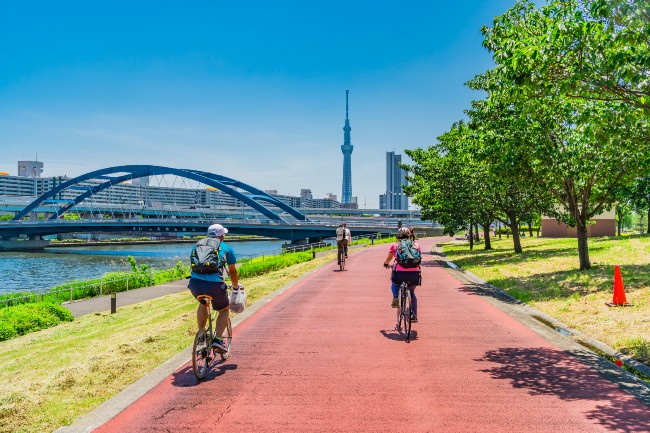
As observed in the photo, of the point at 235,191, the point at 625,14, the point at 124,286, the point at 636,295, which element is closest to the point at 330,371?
the point at 625,14

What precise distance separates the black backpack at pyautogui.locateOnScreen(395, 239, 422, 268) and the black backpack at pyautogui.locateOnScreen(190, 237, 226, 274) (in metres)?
3.60

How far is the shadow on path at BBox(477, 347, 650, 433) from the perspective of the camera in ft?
17.2

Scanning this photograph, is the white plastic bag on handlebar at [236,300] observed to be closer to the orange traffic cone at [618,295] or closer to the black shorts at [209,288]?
the black shorts at [209,288]

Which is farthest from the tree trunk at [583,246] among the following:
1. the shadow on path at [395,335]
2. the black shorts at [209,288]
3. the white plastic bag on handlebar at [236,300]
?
the black shorts at [209,288]

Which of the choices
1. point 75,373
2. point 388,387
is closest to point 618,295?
point 388,387

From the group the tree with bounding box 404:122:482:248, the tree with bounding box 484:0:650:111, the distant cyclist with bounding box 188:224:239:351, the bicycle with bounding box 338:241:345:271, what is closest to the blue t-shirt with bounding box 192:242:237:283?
the distant cyclist with bounding box 188:224:239:351

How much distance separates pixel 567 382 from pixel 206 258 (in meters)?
4.76

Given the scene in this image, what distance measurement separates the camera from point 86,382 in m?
6.55

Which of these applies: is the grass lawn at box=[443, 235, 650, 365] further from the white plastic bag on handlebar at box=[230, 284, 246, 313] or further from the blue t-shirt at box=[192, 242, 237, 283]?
the blue t-shirt at box=[192, 242, 237, 283]

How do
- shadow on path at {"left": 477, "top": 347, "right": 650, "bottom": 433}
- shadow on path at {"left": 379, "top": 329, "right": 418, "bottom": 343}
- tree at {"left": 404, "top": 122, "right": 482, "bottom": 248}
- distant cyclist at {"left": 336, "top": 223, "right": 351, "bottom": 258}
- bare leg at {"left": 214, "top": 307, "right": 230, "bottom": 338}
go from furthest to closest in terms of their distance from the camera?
tree at {"left": 404, "top": 122, "right": 482, "bottom": 248} → distant cyclist at {"left": 336, "top": 223, "right": 351, "bottom": 258} → shadow on path at {"left": 379, "top": 329, "right": 418, "bottom": 343} → bare leg at {"left": 214, "top": 307, "right": 230, "bottom": 338} → shadow on path at {"left": 477, "top": 347, "right": 650, "bottom": 433}

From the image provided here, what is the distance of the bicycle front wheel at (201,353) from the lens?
21.1ft

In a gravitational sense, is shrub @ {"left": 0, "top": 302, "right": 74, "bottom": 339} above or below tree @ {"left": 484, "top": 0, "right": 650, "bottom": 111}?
below

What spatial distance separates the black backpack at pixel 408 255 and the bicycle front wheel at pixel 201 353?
3.68 metres

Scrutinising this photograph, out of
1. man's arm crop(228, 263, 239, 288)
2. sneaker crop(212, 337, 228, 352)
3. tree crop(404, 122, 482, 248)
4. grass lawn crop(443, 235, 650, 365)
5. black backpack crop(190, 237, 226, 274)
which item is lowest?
grass lawn crop(443, 235, 650, 365)
